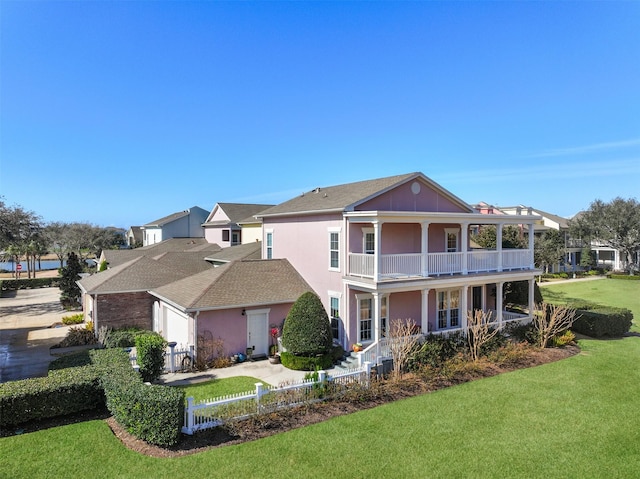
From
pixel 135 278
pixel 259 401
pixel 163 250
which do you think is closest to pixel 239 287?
pixel 259 401

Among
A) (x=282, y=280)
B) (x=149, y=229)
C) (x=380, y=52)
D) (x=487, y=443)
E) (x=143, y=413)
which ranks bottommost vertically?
(x=487, y=443)

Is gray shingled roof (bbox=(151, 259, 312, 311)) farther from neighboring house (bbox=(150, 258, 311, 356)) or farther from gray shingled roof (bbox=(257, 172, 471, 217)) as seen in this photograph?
gray shingled roof (bbox=(257, 172, 471, 217))

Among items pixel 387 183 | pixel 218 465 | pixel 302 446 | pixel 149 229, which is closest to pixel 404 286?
pixel 387 183

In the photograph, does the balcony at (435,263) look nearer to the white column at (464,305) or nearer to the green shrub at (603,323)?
the white column at (464,305)

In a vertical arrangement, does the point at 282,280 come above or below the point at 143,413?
above

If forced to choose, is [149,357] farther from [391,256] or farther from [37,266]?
[37,266]

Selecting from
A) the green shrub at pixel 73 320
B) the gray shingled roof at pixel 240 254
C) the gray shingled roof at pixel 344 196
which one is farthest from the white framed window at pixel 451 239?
the green shrub at pixel 73 320

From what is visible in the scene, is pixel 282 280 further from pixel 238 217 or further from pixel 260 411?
pixel 238 217
